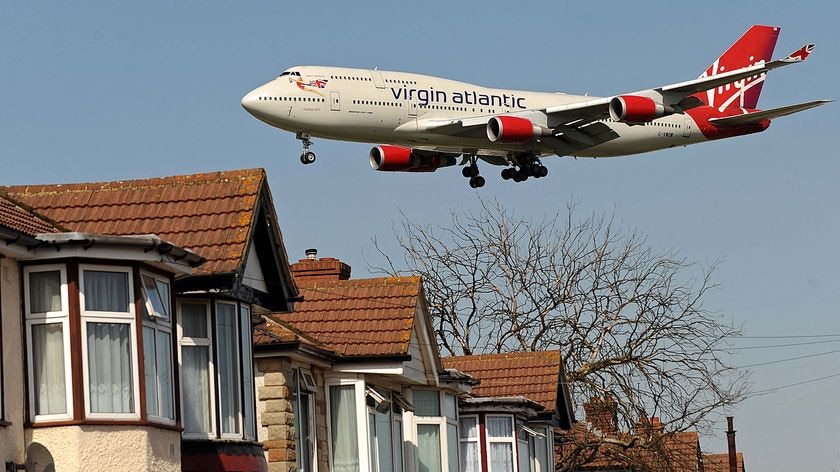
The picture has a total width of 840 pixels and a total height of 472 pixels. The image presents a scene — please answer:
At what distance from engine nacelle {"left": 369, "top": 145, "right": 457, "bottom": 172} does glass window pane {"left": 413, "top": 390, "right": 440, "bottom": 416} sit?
22.3m

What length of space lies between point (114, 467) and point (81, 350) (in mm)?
1135

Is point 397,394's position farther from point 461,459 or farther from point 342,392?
point 461,459

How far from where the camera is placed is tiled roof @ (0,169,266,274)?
757 inches

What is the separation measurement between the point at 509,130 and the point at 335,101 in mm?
5007

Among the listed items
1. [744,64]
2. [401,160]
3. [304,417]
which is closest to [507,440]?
[304,417]

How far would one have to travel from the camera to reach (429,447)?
27578 mm

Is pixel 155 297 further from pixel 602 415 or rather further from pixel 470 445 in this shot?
pixel 602 415

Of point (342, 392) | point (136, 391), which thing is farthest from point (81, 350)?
point (342, 392)

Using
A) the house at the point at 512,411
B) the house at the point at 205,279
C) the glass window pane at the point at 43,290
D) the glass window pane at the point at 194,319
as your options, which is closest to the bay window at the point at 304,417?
the house at the point at 205,279

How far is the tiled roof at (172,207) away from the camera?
1922 cm

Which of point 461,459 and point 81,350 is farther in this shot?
point 461,459

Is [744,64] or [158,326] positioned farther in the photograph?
[744,64]

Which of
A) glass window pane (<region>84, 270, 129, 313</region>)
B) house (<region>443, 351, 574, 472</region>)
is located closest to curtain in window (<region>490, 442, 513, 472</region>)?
house (<region>443, 351, 574, 472</region>)

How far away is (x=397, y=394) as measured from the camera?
25781mm
